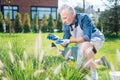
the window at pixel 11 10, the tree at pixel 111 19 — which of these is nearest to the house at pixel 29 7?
the window at pixel 11 10

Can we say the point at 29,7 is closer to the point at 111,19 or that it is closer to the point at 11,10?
the point at 11,10

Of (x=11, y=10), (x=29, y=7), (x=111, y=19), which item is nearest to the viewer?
(x=111, y=19)

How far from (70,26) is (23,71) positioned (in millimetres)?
2176

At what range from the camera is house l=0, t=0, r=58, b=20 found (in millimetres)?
38781

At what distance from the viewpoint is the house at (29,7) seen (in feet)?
127

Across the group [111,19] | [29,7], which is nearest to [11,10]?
[29,7]

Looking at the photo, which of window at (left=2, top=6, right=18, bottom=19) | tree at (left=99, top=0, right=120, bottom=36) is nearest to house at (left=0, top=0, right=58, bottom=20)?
window at (left=2, top=6, right=18, bottom=19)

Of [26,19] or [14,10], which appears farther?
[14,10]

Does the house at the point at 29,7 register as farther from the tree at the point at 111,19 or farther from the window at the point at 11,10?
the tree at the point at 111,19

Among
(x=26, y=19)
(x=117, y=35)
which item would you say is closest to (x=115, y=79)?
(x=117, y=35)

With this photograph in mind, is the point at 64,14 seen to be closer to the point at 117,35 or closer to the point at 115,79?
the point at 115,79

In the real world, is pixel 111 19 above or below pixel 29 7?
below

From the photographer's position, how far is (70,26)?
247 inches

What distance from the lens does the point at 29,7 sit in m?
39.8
